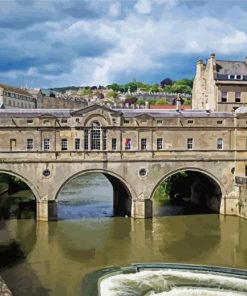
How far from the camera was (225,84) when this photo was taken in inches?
2032

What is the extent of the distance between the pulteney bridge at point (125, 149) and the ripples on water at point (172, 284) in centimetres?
1529

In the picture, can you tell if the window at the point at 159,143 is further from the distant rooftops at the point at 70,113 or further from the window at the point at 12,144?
the window at the point at 12,144

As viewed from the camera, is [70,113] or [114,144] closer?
[70,113]

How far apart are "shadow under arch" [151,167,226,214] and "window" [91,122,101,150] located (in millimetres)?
6522

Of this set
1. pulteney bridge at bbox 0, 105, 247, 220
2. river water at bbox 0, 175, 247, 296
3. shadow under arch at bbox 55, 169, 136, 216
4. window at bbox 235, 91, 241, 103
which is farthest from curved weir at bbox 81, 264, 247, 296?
window at bbox 235, 91, 241, 103

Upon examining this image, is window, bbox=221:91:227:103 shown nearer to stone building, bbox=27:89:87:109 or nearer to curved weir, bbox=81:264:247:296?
curved weir, bbox=81:264:247:296

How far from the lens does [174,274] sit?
2788 centimetres

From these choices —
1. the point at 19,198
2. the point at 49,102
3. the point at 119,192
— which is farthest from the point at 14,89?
the point at 119,192

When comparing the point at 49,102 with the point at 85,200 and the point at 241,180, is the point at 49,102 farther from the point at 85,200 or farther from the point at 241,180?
the point at 241,180

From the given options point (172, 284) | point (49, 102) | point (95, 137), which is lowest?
point (172, 284)

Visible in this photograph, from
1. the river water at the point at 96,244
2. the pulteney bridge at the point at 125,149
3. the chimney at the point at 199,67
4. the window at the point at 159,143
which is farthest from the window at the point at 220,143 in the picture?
the chimney at the point at 199,67

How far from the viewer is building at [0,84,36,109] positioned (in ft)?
301

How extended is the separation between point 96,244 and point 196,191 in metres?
18.5

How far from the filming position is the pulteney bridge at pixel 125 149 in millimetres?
41562
